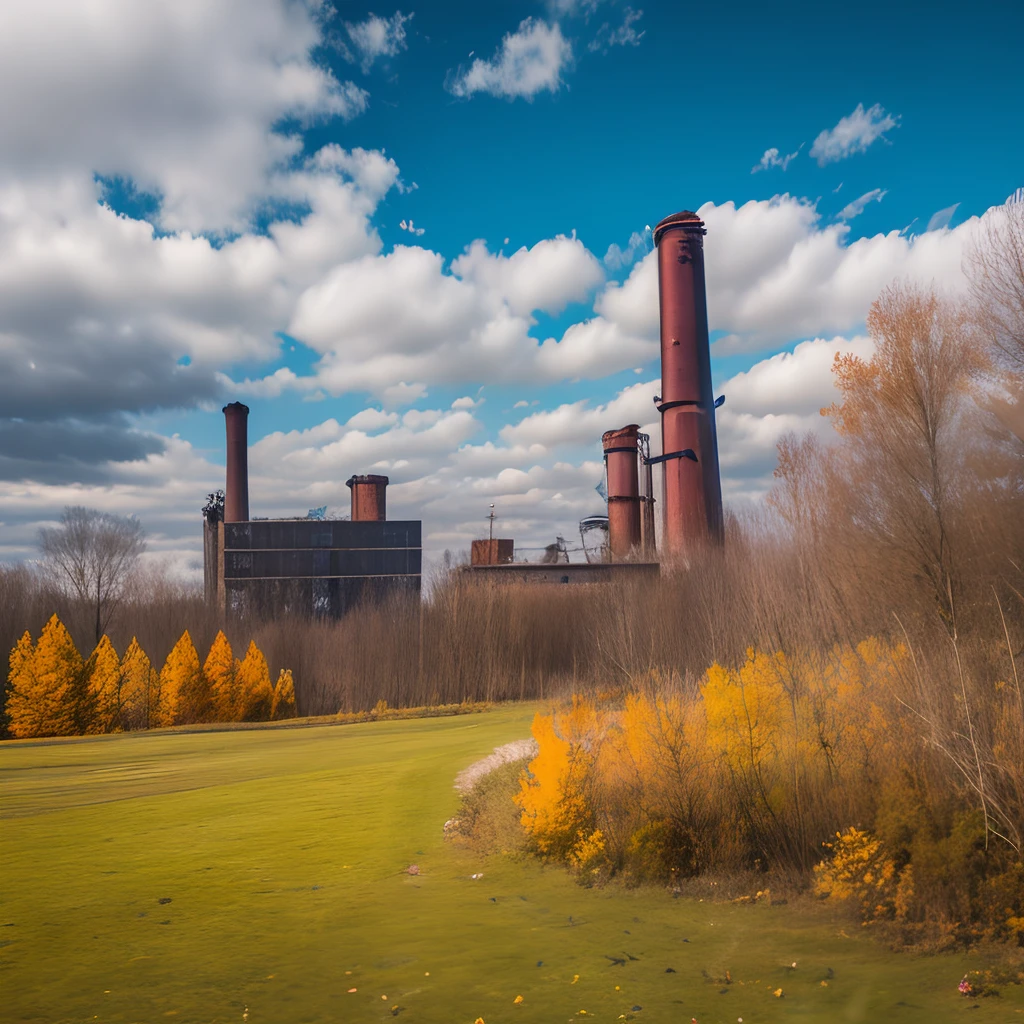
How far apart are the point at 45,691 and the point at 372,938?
21.8 metres

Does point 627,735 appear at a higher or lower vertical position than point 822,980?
higher

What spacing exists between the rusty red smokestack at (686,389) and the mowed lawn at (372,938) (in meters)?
17.6

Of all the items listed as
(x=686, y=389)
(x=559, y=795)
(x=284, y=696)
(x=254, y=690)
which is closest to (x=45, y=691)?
(x=254, y=690)

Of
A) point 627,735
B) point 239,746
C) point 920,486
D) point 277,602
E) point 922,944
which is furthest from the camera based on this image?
point 277,602

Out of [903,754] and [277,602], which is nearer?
[903,754]

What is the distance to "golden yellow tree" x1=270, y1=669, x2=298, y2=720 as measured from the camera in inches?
1161

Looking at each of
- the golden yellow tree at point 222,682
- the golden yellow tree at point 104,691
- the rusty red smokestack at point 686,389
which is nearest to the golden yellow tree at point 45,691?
the golden yellow tree at point 104,691

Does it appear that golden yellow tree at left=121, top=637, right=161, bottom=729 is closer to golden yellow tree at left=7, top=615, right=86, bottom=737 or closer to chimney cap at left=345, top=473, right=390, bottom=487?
golden yellow tree at left=7, top=615, right=86, bottom=737

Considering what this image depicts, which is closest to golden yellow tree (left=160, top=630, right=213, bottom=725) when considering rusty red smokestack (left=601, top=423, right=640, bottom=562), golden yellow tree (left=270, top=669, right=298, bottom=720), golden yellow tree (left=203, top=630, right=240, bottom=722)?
golden yellow tree (left=203, top=630, right=240, bottom=722)

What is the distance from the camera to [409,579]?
4291cm

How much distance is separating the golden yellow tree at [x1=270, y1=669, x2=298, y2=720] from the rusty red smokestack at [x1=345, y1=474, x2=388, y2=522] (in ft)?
49.2

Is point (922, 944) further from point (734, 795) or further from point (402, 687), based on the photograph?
point (402, 687)

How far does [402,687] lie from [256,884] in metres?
21.7

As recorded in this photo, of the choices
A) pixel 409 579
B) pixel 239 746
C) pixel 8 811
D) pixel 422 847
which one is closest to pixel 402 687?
pixel 239 746
